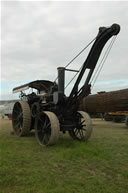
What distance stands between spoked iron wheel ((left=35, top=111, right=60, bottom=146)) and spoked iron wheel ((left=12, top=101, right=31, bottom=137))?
3.14 feet

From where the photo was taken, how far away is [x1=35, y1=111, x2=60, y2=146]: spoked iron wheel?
Result: 5703mm

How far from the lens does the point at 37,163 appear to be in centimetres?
424

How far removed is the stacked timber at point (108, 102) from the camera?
11.8 meters

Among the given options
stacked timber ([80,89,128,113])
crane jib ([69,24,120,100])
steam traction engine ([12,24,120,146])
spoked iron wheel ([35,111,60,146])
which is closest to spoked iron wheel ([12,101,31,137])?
steam traction engine ([12,24,120,146])

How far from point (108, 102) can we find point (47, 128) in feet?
24.6

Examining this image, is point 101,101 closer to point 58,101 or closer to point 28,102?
point 28,102

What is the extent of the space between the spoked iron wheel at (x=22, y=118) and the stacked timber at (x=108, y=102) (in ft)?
20.9

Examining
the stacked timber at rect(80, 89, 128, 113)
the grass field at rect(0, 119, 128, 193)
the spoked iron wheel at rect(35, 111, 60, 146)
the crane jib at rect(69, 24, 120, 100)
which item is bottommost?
the grass field at rect(0, 119, 128, 193)

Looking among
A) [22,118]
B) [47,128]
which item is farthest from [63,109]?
[22,118]

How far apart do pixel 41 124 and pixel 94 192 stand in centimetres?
418

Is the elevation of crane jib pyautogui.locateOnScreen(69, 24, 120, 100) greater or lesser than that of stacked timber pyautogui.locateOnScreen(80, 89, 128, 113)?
greater

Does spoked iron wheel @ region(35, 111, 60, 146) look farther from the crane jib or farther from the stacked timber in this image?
the stacked timber

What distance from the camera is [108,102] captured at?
1292 cm

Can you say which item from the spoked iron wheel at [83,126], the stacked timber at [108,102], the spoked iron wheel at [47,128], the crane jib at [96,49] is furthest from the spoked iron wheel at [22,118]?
the stacked timber at [108,102]
